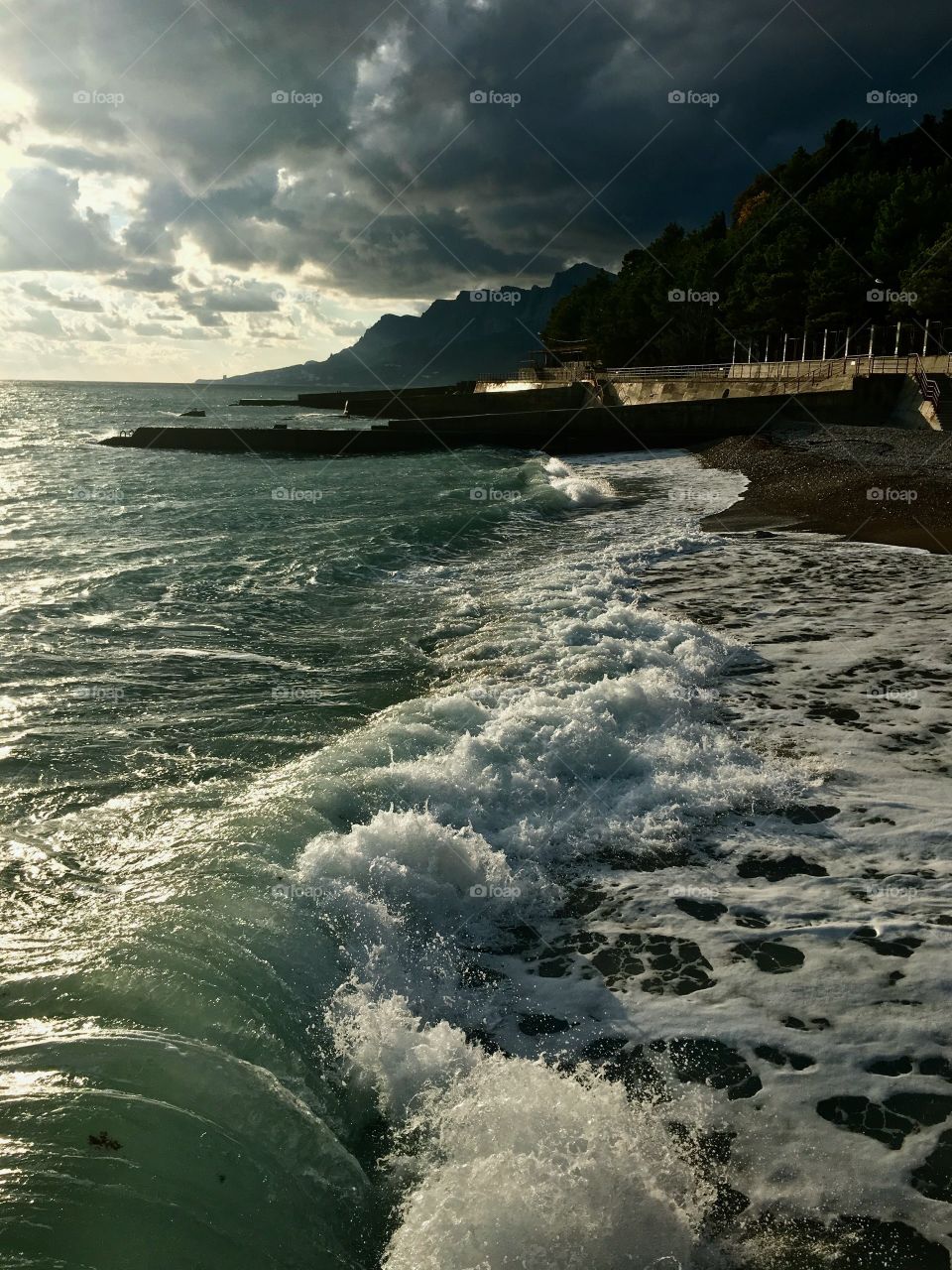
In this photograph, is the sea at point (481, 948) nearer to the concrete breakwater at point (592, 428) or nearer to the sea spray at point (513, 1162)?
the sea spray at point (513, 1162)

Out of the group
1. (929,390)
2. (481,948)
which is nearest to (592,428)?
(929,390)

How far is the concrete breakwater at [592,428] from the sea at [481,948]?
93.0 ft

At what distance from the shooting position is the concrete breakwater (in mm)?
35906

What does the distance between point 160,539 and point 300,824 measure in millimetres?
15331

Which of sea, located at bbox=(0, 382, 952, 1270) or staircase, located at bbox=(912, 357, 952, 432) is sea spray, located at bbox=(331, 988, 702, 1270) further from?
staircase, located at bbox=(912, 357, 952, 432)

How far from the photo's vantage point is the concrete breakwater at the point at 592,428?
35.9m

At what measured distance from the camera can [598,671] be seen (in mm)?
9180

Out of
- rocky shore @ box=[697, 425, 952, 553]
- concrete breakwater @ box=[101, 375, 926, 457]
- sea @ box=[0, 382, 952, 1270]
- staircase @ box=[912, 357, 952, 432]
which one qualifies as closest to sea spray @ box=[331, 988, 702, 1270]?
sea @ box=[0, 382, 952, 1270]

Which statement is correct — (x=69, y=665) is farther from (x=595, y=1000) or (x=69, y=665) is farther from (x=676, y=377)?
(x=676, y=377)

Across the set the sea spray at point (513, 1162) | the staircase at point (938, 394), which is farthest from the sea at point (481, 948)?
the staircase at point (938, 394)

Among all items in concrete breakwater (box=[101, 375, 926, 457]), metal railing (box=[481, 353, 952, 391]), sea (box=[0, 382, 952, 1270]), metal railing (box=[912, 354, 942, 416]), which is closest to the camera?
sea (box=[0, 382, 952, 1270])

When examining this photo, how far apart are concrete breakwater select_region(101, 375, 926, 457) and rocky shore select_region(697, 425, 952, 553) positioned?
2.26 metres

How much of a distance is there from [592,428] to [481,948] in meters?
38.2

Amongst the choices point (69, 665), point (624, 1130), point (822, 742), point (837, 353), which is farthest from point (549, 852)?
point (837, 353)
